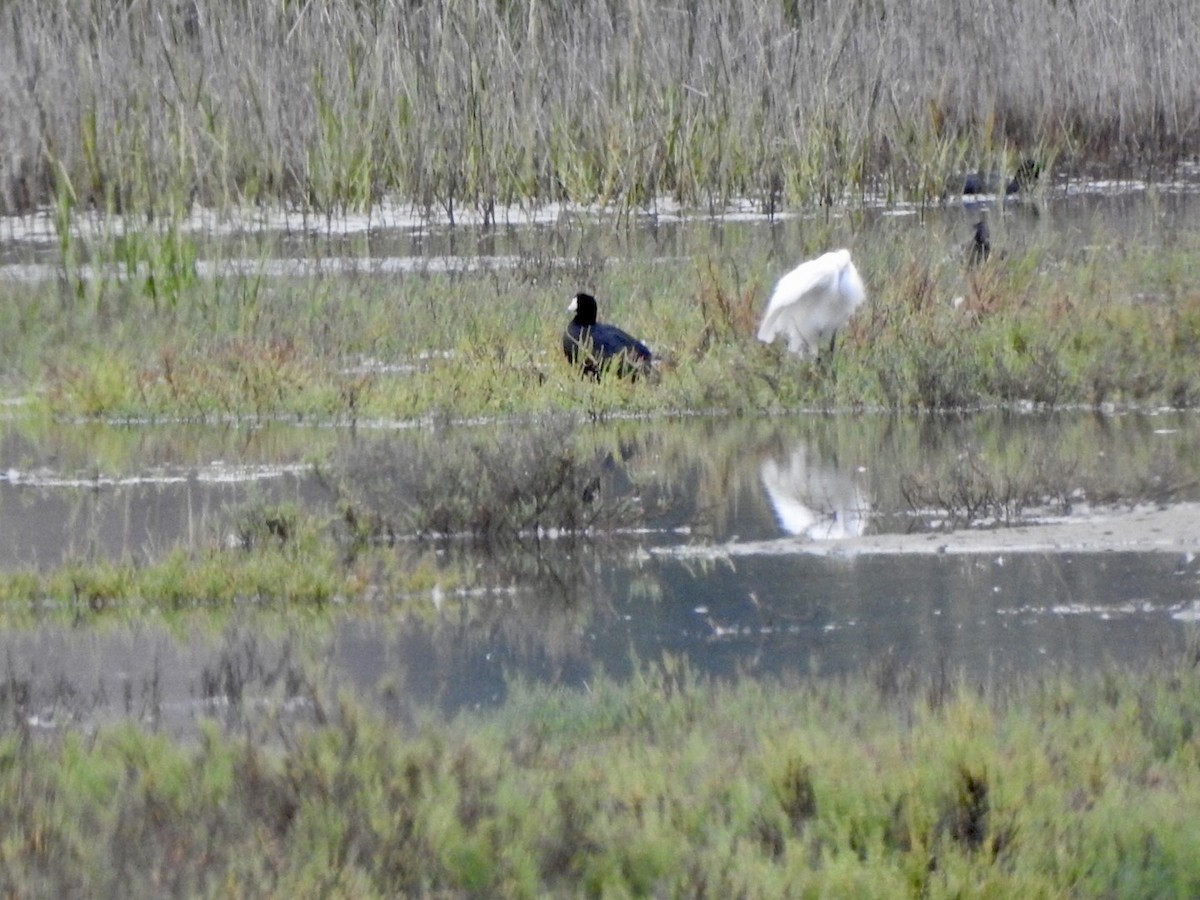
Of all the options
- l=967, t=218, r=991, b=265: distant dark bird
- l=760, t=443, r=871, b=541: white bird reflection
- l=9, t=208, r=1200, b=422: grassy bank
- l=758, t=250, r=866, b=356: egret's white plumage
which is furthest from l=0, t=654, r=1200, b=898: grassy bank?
l=967, t=218, r=991, b=265: distant dark bird

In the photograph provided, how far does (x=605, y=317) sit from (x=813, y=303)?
8.65ft

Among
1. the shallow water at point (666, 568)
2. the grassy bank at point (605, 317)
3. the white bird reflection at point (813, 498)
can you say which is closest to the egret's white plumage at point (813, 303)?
the grassy bank at point (605, 317)

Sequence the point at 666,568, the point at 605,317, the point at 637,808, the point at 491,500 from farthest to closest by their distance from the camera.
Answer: the point at 605,317, the point at 491,500, the point at 666,568, the point at 637,808

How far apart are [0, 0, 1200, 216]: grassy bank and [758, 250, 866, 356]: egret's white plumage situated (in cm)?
700

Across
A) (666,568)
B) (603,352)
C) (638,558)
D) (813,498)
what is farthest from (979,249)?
(666,568)

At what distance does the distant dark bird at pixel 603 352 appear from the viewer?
1255 centimetres

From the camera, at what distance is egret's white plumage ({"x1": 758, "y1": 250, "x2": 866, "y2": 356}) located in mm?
12375

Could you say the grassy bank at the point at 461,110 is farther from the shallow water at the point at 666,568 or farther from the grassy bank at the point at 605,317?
the shallow water at the point at 666,568

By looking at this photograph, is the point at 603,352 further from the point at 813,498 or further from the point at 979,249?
the point at 979,249

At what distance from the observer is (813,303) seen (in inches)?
495

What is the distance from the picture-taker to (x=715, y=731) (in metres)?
5.32

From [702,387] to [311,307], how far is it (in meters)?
4.04

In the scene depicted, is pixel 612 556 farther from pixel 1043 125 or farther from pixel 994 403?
pixel 1043 125

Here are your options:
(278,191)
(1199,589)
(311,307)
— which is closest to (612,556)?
(1199,589)
